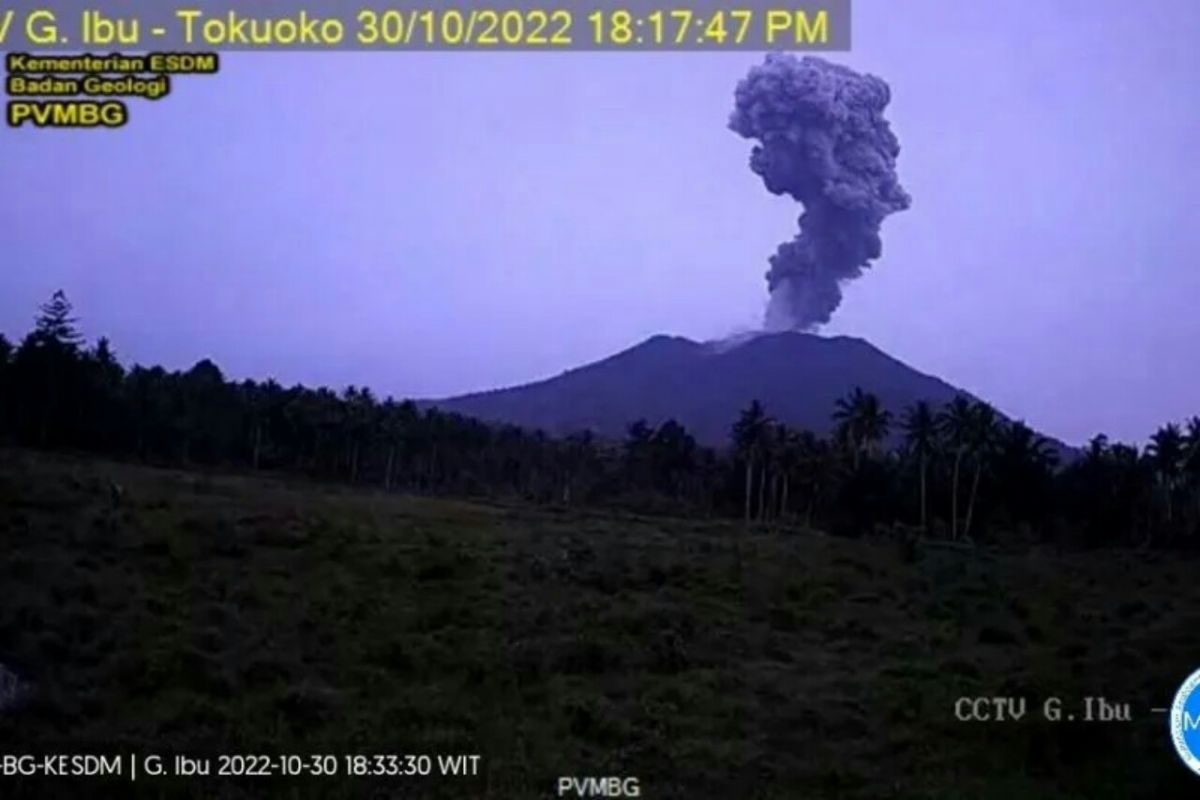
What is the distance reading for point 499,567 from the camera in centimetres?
1748

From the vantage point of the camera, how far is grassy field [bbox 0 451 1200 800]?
28.5ft

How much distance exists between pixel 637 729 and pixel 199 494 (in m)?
16.5

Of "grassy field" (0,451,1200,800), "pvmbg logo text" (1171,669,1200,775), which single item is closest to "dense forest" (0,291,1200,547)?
"grassy field" (0,451,1200,800)

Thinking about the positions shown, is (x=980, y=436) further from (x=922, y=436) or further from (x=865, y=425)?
(x=865, y=425)

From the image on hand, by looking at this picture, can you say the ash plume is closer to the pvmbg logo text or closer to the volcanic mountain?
the volcanic mountain

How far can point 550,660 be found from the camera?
477 inches

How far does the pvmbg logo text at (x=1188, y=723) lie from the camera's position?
7.16 m

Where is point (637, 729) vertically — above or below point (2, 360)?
below

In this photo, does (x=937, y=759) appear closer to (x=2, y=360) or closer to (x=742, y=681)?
(x=742, y=681)

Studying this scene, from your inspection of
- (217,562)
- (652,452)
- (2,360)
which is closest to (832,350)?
(652,452)

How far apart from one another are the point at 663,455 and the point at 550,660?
3832 cm

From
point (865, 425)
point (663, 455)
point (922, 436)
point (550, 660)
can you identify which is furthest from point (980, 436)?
point (550, 660)

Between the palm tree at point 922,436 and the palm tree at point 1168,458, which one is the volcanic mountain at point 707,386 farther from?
the palm tree at point 1168,458

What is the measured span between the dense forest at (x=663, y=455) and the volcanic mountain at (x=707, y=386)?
7186mm
